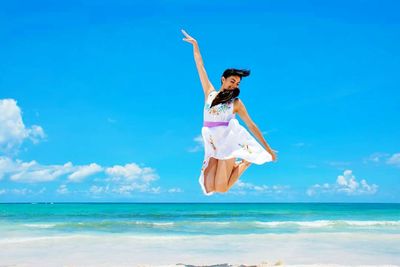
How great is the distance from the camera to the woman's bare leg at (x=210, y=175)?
6.57 metres

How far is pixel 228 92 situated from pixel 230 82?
0.45 ft

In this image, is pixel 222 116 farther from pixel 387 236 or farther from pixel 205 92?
pixel 387 236

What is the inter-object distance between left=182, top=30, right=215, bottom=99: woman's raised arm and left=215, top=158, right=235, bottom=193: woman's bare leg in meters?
0.99

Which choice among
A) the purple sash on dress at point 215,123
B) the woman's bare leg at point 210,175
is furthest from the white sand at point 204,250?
the purple sash on dress at point 215,123

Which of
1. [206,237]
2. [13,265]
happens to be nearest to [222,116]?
[13,265]

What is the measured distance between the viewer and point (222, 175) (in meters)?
6.52

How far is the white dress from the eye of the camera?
6.51m

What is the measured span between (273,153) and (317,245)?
316 inches

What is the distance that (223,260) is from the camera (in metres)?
10.9

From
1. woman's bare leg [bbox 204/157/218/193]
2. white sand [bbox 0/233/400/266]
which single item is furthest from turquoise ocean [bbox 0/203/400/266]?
woman's bare leg [bbox 204/157/218/193]

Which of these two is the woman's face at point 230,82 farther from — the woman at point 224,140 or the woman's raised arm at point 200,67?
the woman's raised arm at point 200,67

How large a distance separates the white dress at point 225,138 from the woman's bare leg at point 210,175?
52 millimetres

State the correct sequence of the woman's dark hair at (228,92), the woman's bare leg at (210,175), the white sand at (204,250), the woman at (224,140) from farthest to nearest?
the white sand at (204,250)
the woman's bare leg at (210,175)
the woman at (224,140)
the woman's dark hair at (228,92)

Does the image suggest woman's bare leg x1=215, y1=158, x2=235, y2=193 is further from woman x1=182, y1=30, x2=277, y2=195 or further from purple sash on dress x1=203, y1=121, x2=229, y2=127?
purple sash on dress x1=203, y1=121, x2=229, y2=127
